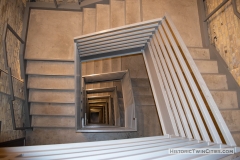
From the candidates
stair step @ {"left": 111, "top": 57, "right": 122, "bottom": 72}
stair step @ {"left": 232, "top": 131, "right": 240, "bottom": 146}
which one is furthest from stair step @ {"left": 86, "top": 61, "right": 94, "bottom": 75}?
stair step @ {"left": 232, "top": 131, "right": 240, "bottom": 146}

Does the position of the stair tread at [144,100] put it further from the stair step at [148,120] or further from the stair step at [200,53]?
the stair step at [200,53]

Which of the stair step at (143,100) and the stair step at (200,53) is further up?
the stair step at (200,53)

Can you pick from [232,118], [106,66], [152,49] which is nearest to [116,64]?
[106,66]

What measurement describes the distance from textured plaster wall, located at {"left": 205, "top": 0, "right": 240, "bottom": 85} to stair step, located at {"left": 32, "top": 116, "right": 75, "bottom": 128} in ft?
10.9

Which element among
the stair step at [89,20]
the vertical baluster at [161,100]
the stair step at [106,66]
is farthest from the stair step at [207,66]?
the stair step at [106,66]

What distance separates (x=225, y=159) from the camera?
1364 millimetres

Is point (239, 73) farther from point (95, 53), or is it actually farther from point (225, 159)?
point (95, 53)

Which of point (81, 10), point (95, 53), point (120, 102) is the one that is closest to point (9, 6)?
point (81, 10)

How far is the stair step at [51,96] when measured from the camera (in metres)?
3.98

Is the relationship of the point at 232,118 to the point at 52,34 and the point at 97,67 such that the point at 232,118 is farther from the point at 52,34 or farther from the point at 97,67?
the point at 97,67

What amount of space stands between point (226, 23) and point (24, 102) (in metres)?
4.16

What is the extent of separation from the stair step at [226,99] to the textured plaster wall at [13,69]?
336cm

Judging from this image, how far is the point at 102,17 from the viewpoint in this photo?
12.9 ft

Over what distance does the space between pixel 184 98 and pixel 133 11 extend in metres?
2.28
